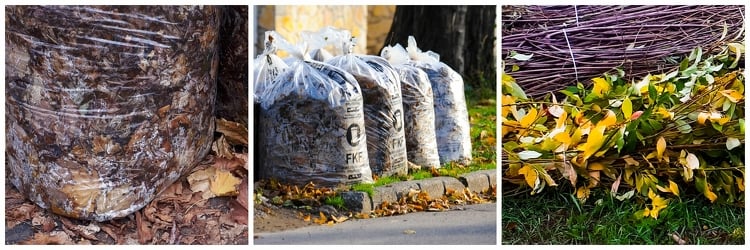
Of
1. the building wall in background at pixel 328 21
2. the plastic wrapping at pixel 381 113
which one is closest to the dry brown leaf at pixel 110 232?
the plastic wrapping at pixel 381 113

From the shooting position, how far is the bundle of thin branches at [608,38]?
3264 mm

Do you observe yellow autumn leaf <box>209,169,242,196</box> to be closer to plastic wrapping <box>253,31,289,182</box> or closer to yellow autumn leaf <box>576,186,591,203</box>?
A: plastic wrapping <box>253,31,289,182</box>

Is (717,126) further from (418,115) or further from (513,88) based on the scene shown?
(418,115)

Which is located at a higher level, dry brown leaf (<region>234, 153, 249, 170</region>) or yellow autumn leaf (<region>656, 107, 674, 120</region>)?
yellow autumn leaf (<region>656, 107, 674, 120</region>)

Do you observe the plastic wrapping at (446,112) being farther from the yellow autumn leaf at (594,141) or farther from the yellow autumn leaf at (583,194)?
the yellow autumn leaf at (594,141)

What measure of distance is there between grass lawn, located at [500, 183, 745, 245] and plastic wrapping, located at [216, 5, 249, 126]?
0.98 metres

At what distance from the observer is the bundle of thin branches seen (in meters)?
3.26

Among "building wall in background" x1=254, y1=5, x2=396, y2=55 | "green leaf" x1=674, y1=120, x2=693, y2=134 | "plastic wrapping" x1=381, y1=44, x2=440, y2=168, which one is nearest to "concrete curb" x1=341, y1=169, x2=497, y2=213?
"plastic wrapping" x1=381, y1=44, x2=440, y2=168

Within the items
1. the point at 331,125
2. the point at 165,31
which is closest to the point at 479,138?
the point at 331,125

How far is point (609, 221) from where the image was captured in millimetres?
3225

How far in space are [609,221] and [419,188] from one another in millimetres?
666

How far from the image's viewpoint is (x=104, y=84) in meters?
2.88

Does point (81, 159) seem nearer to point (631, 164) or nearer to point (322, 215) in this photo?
point (322, 215)

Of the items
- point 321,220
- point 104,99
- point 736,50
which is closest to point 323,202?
point 321,220
